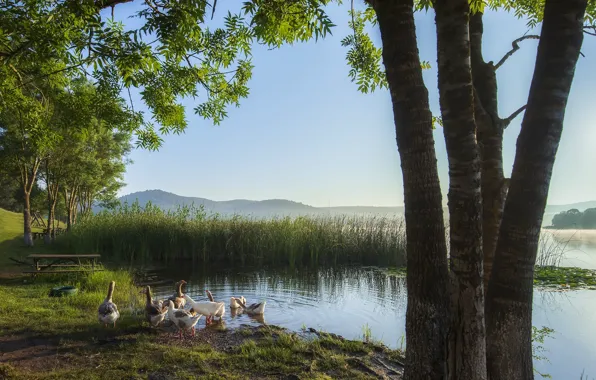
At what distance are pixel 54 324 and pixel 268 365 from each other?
4.19 metres

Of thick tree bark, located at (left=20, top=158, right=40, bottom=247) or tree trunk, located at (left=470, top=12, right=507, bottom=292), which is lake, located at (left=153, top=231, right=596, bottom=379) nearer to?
tree trunk, located at (left=470, top=12, right=507, bottom=292)

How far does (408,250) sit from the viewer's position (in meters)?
3.60

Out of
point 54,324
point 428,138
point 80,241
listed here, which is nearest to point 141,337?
point 54,324

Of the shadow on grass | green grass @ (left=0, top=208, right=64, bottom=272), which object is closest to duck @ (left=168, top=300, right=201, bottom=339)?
the shadow on grass

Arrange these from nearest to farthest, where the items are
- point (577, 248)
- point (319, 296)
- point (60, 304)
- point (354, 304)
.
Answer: point (60, 304) → point (354, 304) → point (319, 296) → point (577, 248)

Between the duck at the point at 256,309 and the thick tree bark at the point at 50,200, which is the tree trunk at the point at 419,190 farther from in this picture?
the thick tree bark at the point at 50,200

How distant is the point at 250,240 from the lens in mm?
19219

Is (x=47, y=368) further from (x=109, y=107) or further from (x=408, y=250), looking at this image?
(x=109, y=107)

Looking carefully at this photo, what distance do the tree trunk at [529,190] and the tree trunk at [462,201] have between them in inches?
12.6

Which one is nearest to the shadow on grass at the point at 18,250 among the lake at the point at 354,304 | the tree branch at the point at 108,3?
the lake at the point at 354,304

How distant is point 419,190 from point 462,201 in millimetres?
323

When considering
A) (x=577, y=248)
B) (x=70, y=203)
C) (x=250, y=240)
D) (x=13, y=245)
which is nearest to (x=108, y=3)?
(x=250, y=240)

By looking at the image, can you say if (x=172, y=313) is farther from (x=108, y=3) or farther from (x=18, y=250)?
(x=18, y=250)

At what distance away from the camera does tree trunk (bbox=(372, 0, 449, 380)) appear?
11.2 feet
